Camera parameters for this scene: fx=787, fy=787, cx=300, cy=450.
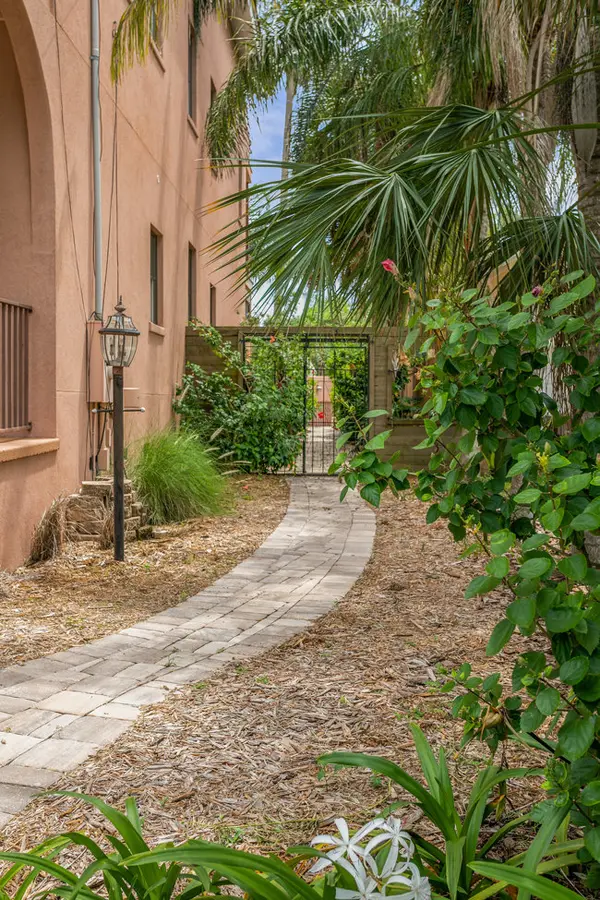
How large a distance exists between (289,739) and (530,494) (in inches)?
65.9

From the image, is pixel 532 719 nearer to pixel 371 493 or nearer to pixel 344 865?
pixel 344 865

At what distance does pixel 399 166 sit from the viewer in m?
3.68

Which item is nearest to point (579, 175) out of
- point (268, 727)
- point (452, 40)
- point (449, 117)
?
point (449, 117)

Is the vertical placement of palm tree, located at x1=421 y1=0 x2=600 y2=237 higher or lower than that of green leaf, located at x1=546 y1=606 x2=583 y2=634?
higher

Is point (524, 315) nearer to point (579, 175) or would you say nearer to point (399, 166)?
point (399, 166)

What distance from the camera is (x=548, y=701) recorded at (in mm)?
1581

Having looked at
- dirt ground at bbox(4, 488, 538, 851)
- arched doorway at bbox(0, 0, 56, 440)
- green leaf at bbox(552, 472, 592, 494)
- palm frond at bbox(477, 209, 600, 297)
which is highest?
arched doorway at bbox(0, 0, 56, 440)

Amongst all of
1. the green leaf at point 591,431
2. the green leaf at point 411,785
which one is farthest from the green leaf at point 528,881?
the green leaf at point 591,431

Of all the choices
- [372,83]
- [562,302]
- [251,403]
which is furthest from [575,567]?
[372,83]

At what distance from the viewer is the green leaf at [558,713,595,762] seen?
5.13 feet

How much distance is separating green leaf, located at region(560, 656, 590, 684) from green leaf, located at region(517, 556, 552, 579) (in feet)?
0.64

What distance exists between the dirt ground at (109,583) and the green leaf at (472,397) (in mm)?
2873

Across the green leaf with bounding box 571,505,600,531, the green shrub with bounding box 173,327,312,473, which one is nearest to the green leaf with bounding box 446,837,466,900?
the green leaf with bounding box 571,505,600,531

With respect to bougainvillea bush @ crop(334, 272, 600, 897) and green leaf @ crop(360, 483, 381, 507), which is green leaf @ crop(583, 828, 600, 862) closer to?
bougainvillea bush @ crop(334, 272, 600, 897)
